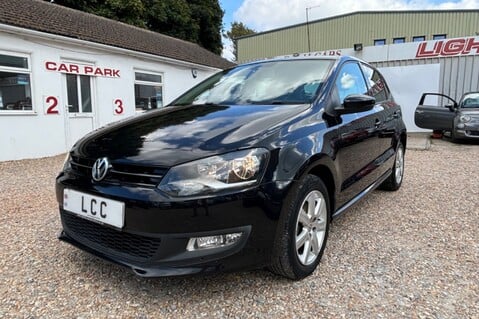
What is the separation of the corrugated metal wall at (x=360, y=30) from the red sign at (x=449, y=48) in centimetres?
878

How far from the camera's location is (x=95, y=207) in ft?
6.65

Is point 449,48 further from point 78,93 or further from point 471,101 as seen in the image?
point 78,93

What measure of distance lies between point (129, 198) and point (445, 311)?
6.02ft

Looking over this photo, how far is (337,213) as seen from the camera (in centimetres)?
269

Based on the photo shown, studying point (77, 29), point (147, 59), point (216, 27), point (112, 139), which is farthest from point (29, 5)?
point (216, 27)

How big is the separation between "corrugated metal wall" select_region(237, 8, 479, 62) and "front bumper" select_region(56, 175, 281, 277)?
21.4m

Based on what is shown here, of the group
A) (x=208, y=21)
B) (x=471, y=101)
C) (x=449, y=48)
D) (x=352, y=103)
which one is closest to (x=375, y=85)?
(x=352, y=103)

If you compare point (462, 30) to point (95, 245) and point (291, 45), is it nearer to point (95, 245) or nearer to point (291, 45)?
point (291, 45)

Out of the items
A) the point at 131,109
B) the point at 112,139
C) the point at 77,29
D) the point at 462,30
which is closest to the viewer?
the point at 112,139

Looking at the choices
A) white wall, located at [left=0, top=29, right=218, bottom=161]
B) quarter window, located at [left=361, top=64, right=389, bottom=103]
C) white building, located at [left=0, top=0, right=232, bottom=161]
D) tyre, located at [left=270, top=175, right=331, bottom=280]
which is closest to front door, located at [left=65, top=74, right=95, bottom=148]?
white building, located at [left=0, top=0, right=232, bottom=161]

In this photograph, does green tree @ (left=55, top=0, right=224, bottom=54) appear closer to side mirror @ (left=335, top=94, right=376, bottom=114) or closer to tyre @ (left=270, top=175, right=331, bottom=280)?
side mirror @ (left=335, top=94, right=376, bottom=114)

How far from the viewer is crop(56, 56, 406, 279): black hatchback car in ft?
6.02

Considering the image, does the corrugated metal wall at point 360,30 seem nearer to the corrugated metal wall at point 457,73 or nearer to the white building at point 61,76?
the corrugated metal wall at point 457,73

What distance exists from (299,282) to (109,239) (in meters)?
1.20
